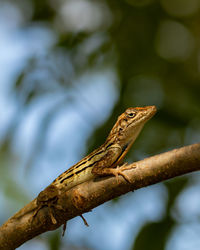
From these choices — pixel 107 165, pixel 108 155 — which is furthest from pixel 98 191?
pixel 108 155

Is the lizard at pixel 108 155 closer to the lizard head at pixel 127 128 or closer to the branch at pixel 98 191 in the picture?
the lizard head at pixel 127 128

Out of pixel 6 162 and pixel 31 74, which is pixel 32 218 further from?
pixel 6 162

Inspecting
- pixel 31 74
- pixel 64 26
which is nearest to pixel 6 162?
pixel 31 74

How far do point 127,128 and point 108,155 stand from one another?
496mm

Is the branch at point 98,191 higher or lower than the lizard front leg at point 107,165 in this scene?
higher

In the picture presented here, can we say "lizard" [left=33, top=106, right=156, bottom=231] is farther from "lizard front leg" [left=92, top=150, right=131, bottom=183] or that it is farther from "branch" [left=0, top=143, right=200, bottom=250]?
"branch" [left=0, top=143, right=200, bottom=250]

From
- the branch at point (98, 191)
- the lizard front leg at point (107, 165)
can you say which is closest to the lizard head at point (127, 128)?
the lizard front leg at point (107, 165)

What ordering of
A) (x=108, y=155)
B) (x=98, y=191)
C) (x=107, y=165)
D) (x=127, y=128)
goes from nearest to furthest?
(x=98, y=191) < (x=107, y=165) < (x=108, y=155) < (x=127, y=128)

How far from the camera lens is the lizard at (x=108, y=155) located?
186 inches

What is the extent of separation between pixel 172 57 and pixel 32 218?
3090 millimetres

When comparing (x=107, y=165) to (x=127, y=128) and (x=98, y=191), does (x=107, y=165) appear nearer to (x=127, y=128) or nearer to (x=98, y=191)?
(x=127, y=128)

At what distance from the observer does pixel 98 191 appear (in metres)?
3.63

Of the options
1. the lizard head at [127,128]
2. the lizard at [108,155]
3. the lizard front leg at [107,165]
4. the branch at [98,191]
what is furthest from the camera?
the lizard head at [127,128]

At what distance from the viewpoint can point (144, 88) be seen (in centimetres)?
551
